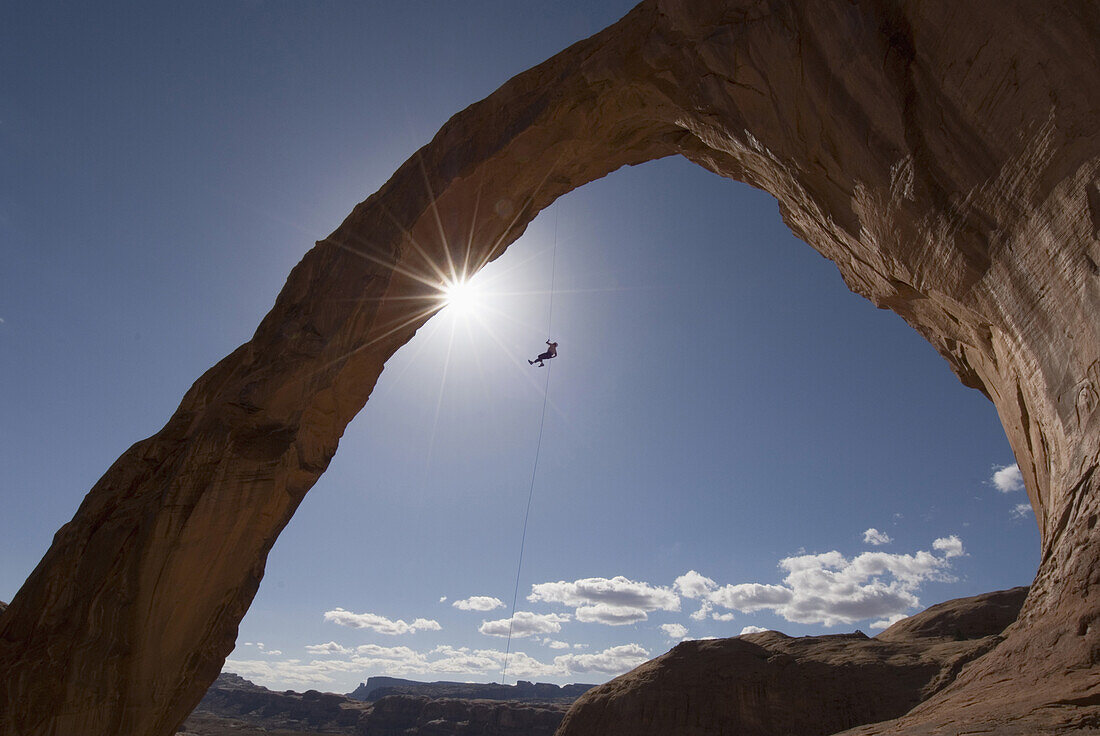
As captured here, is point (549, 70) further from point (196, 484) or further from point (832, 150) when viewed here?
point (196, 484)

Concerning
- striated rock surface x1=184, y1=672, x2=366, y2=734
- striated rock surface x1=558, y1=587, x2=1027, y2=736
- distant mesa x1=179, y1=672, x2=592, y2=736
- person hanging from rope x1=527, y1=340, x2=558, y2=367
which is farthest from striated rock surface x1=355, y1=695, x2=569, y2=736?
person hanging from rope x1=527, y1=340, x2=558, y2=367

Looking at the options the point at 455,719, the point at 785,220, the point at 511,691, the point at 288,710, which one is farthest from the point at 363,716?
the point at 785,220

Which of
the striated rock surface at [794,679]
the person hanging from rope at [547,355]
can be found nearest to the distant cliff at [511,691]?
the striated rock surface at [794,679]

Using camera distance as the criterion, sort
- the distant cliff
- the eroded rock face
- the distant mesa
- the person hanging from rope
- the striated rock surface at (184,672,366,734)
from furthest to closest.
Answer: the distant cliff, the striated rock surface at (184,672,366,734), the distant mesa, the person hanging from rope, the eroded rock face

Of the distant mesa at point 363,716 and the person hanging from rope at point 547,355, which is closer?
the person hanging from rope at point 547,355

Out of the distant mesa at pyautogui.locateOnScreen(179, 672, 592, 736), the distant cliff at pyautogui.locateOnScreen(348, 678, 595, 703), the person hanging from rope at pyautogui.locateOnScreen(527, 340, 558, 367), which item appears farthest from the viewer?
the distant cliff at pyautogui.locateOnScreen(348, 678, 595, 703)

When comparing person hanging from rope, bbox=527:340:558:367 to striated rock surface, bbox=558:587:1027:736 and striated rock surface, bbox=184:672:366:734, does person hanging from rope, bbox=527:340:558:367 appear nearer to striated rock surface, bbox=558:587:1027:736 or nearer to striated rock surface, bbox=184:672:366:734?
striated rock surface, bbox=558:587:1027:736

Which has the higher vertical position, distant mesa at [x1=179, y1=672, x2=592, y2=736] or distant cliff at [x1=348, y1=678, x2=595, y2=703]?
distant cliff at [x1=348, y1=678, x2=595, y2=703]

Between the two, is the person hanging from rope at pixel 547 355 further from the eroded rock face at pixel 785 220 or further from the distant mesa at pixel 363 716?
the distant mesa at pixel 363 716
